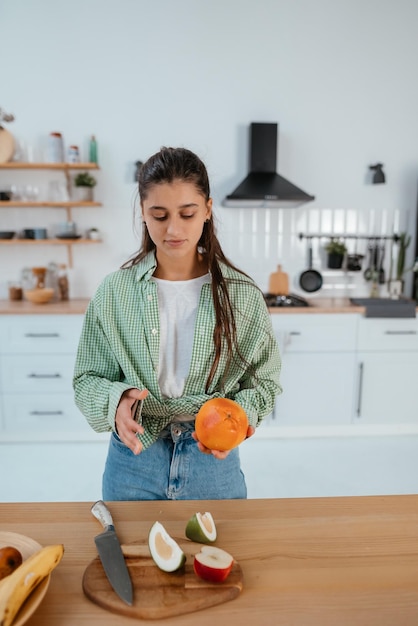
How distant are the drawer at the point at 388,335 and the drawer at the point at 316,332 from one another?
7cm

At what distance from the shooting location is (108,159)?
3279 mm

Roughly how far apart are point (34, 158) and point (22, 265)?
76 centimetres

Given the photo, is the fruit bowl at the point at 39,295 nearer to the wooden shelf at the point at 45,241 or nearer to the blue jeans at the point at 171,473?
the wooden shelf at the point at 45,241

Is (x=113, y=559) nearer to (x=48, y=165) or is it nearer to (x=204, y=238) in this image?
(x=204, y=238)

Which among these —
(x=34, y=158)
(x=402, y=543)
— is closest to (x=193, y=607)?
(x=402, y=543)

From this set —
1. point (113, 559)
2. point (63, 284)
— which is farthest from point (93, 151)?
point (113, 559)

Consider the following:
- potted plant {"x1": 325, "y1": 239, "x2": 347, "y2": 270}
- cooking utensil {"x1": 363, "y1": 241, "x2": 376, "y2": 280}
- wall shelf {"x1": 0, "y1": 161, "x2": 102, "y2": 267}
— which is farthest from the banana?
cooking utensil {"x1": 363, "y1": 241, "x2": 376, "y2": 280}

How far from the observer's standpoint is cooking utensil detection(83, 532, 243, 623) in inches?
26.4

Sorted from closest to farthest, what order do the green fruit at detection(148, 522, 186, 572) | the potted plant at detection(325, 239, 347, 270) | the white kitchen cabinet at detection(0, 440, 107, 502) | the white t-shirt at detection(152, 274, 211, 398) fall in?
the green fruit at detection(148, 522, 186, 572) < the white t-shirt at detection(152, 274, 211, 398) < the white kitchen cabinet at detection(0, 440, 107, 502) < the potted plant at detection(325, 239, 347, 270)

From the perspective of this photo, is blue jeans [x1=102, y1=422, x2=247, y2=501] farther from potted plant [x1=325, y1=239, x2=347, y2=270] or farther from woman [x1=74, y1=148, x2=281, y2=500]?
potted plant [x1=325, y1=239, x2=347, y2=270]

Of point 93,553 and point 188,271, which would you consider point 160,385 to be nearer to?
point 188,271

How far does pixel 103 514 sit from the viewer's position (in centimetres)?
86

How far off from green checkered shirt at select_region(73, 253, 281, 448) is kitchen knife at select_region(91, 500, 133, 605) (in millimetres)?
285

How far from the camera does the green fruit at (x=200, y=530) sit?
79cm
